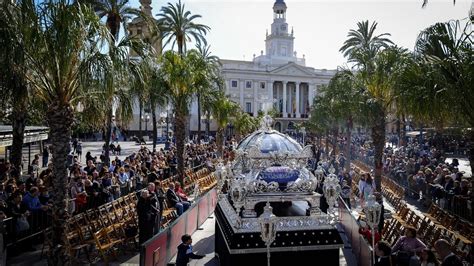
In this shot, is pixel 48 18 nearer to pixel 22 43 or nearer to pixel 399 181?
pixel 22 43

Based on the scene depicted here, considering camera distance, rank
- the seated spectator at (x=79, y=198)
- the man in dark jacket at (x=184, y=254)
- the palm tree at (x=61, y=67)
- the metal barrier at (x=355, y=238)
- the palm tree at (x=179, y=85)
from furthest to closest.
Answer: the palm tree at (x=179, y=85) → the seated spectator at (x=79, y=198) → the metal barrier at (x=355, y=238) → the man in dark jacket at (x=184, y=254) → the palm tree at (x=61, y=67)

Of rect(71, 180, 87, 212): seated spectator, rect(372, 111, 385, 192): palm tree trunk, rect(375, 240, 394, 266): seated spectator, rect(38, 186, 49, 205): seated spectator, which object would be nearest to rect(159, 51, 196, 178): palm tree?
rect(71, 180, 87, 212): seated spectator

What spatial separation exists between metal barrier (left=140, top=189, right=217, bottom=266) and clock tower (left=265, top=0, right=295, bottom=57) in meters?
98.5

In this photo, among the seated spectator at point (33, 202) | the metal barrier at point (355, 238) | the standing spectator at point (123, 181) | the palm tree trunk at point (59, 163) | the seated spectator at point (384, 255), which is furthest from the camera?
the standing spectator at point (123, 181)

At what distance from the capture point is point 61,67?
28.8ft

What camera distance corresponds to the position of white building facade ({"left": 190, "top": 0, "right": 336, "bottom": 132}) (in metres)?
91.9

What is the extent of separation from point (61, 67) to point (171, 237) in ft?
15.2

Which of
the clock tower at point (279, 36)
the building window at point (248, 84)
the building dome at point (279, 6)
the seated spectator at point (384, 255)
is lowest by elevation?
the seated spectator at point (384, 255)

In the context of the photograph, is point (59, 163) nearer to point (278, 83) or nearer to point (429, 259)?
point (429, 259)

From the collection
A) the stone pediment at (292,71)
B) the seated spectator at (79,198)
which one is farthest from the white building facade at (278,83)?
the seated spectator at (79,198)

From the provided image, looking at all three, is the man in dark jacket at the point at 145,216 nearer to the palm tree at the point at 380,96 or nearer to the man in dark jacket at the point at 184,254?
the man in dark jacket at the point at 184,254

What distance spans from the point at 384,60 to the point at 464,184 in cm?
654

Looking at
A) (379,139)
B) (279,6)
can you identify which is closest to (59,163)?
(379,139)

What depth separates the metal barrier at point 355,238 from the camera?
8.78m
